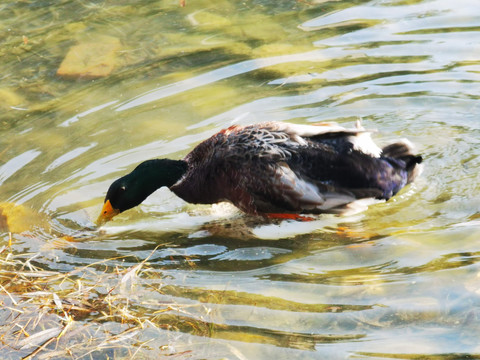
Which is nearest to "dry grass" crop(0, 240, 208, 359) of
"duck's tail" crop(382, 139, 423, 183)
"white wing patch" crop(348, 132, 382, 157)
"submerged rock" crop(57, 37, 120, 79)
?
"white wing patch" crop(348, 132, 382, 157)

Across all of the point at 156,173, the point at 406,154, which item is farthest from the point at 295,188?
the point at 156,173

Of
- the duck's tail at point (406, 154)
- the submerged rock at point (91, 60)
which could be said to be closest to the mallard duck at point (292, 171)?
the duck's tail at point (406, 154)

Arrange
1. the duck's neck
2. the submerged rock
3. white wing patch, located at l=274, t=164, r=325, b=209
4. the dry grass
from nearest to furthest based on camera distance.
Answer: the dry grass, white wing patch, located at l=274, t=164, r=325, b=209, the duck's neck, the submerged rock

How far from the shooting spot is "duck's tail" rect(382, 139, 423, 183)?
16.2 ft

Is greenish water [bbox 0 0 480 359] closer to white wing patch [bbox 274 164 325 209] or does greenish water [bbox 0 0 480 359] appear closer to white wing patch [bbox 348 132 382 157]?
white wing patch [bbox 274 164 325 209]

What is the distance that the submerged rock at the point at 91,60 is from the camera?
694 cm

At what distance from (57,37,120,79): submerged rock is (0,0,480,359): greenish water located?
0.08m

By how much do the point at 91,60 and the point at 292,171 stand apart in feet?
10.3

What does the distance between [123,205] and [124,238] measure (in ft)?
0.74

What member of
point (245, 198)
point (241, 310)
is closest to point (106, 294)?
point (241, 310)

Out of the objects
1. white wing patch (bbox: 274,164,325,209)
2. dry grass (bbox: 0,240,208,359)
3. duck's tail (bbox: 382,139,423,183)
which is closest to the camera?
dry grass (bbox: 0,240,208,359)

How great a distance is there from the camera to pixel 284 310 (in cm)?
409

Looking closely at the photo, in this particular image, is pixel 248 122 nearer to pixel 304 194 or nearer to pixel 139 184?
pixel 139 184

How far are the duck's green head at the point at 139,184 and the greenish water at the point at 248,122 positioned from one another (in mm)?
197
